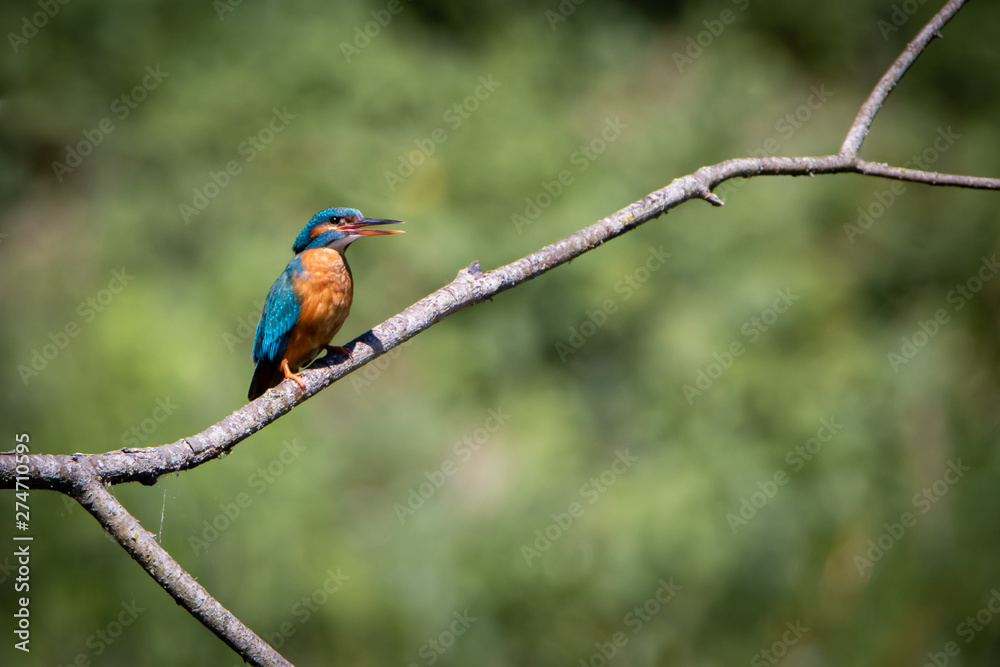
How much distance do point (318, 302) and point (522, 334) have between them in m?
2.31

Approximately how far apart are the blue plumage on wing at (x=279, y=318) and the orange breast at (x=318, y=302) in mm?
24

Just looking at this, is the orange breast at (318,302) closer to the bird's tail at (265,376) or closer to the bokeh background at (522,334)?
the bird's tail at (265,376)

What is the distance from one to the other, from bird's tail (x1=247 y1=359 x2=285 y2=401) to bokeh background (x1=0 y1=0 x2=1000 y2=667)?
1257 millimetres

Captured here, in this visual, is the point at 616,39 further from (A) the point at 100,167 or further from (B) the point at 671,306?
(A) the point at 100,167

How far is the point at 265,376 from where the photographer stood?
3.32 m

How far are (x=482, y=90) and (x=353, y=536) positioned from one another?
11.4 ft

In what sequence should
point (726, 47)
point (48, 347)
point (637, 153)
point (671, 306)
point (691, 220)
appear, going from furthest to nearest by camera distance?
point (726, 47)
point (637, 153)
point (691, 220)
point (671, 306)
point (48, 347)

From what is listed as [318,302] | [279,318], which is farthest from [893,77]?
[279,318]

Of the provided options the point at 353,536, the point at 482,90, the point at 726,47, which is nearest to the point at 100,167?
the point at 482,90

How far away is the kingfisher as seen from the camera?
3.08 m

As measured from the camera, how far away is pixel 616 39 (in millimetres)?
6750

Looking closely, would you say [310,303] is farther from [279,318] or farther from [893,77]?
[893,77]

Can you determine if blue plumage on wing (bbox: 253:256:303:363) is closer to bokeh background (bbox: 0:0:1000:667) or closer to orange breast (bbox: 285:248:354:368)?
orange breast (bbox: 285:248:354:368)

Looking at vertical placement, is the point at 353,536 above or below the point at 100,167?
below
